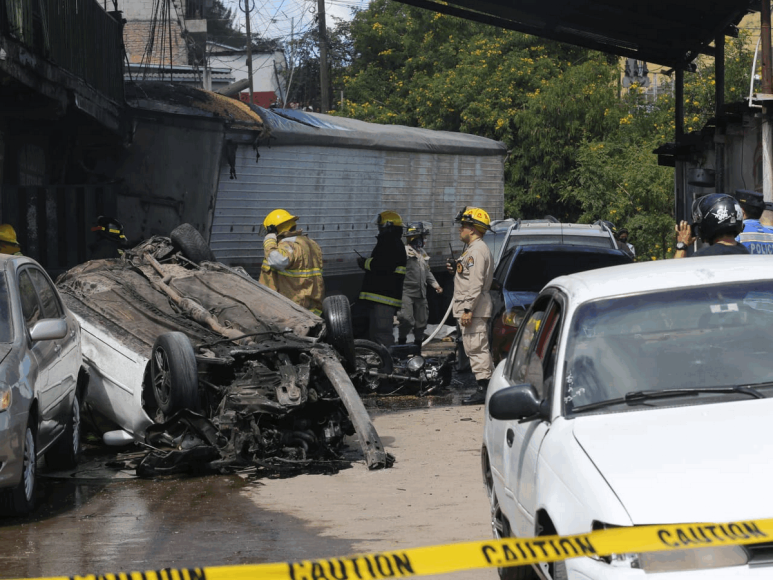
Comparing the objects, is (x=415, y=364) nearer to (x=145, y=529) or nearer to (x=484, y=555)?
(x=145, y=529)

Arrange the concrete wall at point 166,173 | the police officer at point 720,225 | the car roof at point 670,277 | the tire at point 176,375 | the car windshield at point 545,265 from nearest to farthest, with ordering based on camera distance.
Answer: the car roof at point 670,277 < the police officer at point 720,225 < the tire at point 176,375 < the car windshield at point 545,265 < the concrete wall at point 166,173

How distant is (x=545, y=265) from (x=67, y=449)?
19.7 ft

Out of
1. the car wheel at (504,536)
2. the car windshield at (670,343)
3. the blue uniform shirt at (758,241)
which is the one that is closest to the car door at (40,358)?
the car wheel at (504,536)

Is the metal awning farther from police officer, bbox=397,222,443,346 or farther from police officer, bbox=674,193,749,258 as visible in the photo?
police officer, bbox=674,193,749,258

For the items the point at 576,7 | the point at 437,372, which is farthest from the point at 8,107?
the point at 576,7

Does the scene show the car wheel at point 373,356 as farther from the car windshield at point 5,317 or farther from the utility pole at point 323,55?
the utility pole at point 323,55

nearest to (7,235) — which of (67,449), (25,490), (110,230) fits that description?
(110,230)

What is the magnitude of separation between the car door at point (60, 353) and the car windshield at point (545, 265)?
532cm

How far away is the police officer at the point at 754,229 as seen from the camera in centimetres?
834

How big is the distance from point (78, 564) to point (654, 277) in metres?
3.09

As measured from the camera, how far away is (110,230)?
1263 cm

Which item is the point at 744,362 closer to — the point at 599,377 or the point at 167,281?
the point at 599,377

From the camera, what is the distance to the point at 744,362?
434cm

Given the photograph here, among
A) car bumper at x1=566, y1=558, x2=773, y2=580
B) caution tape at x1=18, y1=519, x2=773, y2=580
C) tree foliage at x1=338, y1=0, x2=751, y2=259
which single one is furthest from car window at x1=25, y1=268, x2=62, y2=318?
tree foliage at x1=338, y1=0, x2=751, y2=259
